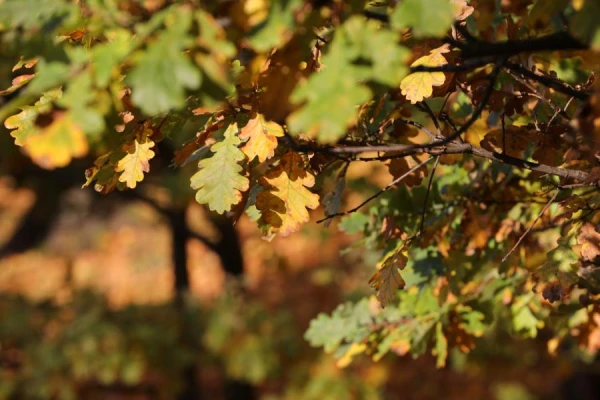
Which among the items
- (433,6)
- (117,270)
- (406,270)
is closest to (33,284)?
(117,270)

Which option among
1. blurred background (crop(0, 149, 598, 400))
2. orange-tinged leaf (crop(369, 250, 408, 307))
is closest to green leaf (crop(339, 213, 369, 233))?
orange-tinged leaf (crop(369, 250, 408, 307))

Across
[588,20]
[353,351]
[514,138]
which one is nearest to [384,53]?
[588,20]

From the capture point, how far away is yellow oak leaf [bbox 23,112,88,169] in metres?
1.25

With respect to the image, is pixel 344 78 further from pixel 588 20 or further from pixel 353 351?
pixel 353 351

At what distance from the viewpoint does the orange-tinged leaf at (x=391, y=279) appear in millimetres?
2164

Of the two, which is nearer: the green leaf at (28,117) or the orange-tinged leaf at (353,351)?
the green leaf at (28,117)

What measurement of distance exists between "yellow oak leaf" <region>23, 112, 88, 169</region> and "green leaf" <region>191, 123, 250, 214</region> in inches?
26.7

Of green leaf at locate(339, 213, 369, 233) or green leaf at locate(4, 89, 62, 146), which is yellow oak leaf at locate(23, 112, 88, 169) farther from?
green leaf at locate(339, 213, 369, 233)

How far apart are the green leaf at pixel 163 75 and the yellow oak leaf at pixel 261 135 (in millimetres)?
569

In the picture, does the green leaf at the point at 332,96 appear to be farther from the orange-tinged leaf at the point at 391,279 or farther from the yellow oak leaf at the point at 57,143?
the orange-tinged leaf at the point at 391,279

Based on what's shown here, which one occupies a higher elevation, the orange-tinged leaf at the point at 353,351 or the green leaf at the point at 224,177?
the green leaf at the point at 224,177

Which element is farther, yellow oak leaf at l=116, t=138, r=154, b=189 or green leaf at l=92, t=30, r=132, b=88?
yellow oak leaf at l=116, t=138, r=154, b=189

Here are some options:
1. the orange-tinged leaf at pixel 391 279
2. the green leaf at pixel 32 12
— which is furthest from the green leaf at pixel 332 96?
the orange-tinged leaf at pixel 391 279

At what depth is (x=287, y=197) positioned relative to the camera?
79.7 inches
